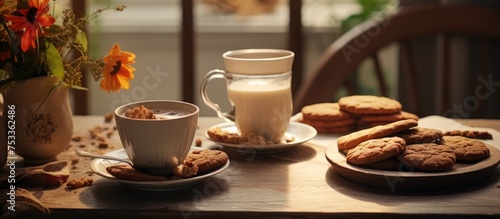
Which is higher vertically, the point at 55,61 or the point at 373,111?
the point at 55,61

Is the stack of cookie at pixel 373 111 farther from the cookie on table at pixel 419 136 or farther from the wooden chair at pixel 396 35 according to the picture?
the wooden chair at pixel 396 35

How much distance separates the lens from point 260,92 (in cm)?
141

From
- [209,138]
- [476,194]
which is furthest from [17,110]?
[476,194]

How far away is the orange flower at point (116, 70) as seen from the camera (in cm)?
130

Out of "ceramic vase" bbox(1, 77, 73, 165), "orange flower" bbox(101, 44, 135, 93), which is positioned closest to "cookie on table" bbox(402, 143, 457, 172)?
"orange flower" bbox(101, 44, 135, 93)

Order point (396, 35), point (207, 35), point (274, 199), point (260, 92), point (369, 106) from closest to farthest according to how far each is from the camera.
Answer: point (274, 199)
point (260, 92)
point (369, 106)
point (396, 35)
point (207, 35)

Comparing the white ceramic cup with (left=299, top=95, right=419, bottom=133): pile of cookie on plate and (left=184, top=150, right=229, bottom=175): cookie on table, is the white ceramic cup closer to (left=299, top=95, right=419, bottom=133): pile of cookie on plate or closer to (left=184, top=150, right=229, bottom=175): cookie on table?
(left=184, top=150, right=229, bottom=175): cookie on table

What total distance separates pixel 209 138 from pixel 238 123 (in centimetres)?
6

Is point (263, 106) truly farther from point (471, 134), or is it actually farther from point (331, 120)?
point (471, 134)

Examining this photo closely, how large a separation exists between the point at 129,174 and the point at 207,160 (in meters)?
0.12

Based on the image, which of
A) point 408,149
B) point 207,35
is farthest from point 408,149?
point 207,35

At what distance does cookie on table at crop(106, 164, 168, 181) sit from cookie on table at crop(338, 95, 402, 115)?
0.47 m

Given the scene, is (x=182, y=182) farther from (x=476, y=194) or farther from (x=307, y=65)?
(x=307, y=65)

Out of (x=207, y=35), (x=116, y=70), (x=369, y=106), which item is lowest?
(x=207, y=35)
